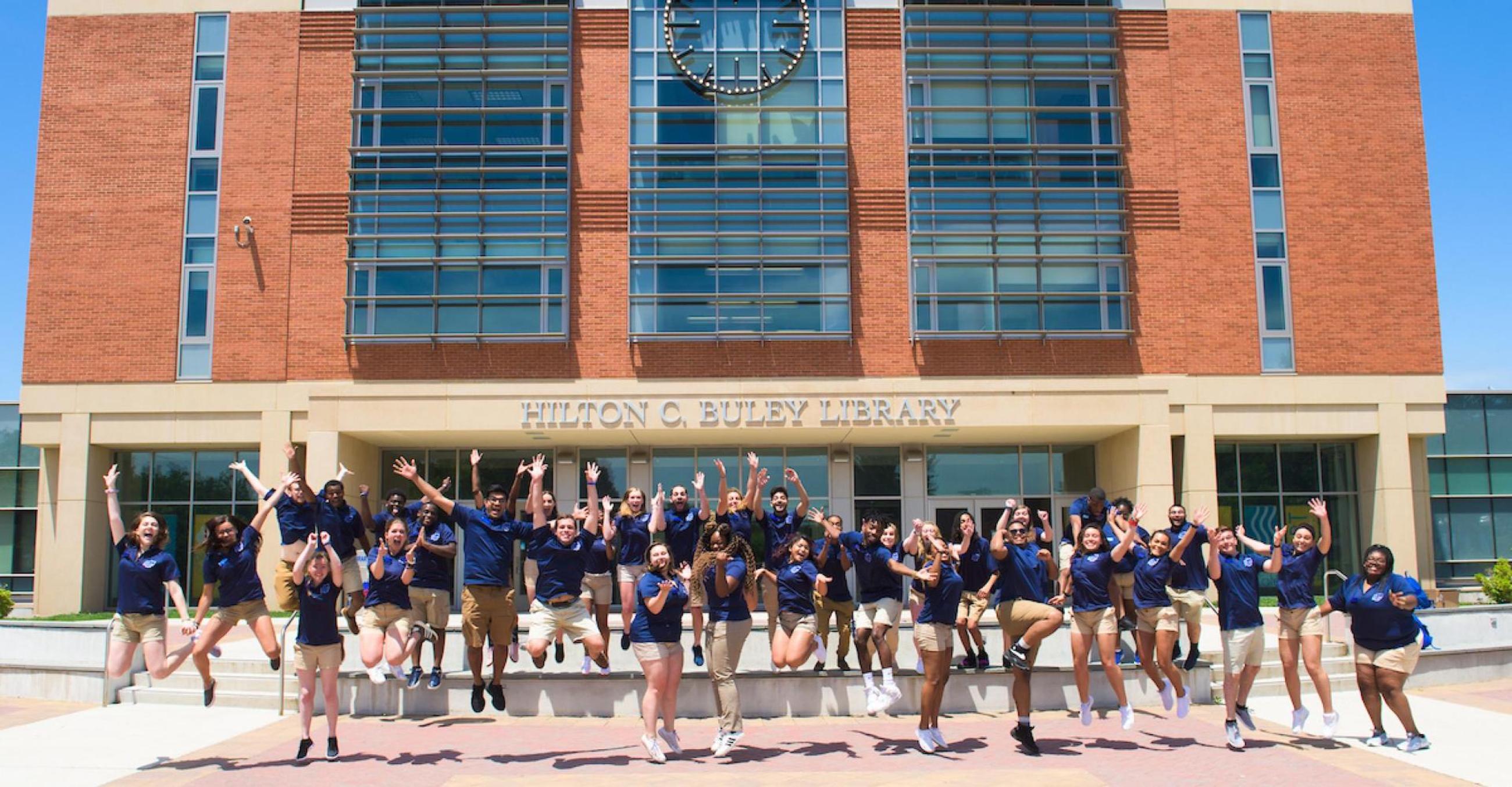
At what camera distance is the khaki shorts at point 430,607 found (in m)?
13.3

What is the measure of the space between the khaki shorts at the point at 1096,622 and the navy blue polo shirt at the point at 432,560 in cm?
674

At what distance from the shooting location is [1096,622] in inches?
462

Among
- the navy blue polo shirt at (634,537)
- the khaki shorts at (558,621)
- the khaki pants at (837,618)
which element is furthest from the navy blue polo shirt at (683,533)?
the khaki pants at (837,618)

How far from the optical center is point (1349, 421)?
25188 mm

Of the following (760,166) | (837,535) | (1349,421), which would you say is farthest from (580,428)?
(1349,421)

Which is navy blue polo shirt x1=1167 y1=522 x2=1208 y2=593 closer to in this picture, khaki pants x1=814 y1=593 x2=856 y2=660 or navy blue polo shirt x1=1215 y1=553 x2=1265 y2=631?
navy blue polo shirt x1=1215 y1=553 x2=1265 y2=631

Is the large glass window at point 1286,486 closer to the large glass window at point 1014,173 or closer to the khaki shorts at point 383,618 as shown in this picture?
the large glass window at point 1014,173

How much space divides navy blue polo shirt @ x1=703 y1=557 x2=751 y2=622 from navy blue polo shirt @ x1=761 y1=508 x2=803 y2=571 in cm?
155

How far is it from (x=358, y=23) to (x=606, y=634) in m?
17.4

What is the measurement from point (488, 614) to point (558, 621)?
2.50 feet

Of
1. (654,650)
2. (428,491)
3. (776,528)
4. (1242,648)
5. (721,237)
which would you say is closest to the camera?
(654,650)

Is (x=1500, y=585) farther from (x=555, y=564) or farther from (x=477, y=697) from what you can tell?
(x=477, y=697)

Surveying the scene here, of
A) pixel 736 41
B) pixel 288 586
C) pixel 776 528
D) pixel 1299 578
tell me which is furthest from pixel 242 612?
pixel 736 41

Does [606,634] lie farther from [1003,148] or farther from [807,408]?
[1003,148]
